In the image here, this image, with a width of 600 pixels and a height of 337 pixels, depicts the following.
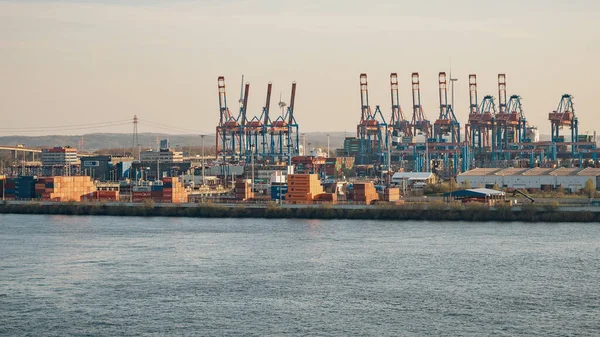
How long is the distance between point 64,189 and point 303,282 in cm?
2707

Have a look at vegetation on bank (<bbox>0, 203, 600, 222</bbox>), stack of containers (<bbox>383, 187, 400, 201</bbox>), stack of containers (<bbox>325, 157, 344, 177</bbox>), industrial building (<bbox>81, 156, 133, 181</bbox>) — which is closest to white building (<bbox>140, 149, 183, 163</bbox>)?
industrial building (<bbox>81, 156, 133, 181</bbox>)

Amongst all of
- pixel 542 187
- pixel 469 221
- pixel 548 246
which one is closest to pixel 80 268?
pixel 548 246

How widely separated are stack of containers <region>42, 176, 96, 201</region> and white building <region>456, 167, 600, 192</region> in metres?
19.7

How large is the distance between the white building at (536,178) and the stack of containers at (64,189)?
64.8ft

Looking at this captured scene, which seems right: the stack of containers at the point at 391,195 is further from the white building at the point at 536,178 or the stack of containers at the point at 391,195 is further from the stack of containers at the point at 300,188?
the white building at the point at 536,178

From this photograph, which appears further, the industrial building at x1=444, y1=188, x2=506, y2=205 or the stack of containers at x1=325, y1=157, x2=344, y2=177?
the stack of containers at x1=325, y1=157, x2=344, y2=177

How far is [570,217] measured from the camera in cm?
3428

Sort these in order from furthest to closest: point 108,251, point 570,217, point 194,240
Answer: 1. point 570,217
2. point 194,240
3. point 108,251

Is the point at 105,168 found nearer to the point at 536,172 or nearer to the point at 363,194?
the point at 536,172

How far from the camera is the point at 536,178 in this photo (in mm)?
51188

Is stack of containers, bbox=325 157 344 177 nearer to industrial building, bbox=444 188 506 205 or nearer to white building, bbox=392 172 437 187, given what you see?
white building, bbox=392 172 437 187

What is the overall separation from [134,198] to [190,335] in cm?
2884

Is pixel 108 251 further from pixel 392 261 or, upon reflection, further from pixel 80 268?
pixel 392 261

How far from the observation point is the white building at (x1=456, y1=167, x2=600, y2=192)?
1977 inches
